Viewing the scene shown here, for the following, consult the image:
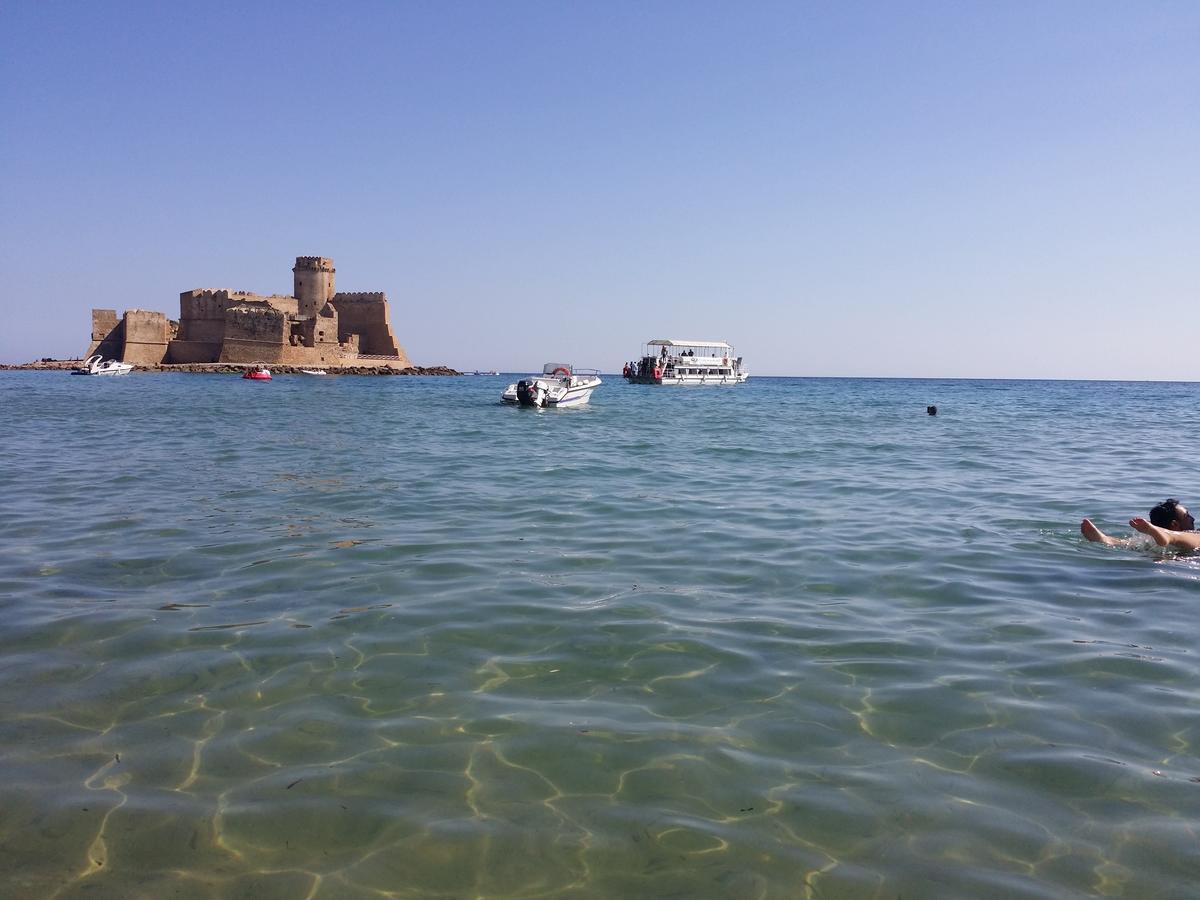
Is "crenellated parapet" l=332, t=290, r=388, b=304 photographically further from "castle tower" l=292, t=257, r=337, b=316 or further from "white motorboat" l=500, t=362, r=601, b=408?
"white motorboat" l=500, t=362, r=601, b=408

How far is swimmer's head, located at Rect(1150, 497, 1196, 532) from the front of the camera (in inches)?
278

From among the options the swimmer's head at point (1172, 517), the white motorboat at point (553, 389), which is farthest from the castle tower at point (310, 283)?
the swimmer's head at point (1172, 517)

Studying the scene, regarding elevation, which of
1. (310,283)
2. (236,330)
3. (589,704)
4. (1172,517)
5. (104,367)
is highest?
(310,283)

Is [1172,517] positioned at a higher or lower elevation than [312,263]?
lower

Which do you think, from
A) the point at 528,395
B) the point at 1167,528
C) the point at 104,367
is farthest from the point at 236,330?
the point at 1167,528

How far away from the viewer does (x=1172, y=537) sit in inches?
273

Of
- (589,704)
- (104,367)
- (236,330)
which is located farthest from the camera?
(236,330)

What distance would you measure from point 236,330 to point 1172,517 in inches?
2833

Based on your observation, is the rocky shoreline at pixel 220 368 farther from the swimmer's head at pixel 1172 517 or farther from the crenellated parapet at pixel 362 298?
the swimmer's head at pixel 1172 517

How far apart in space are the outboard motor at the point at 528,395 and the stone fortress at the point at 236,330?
45.5 meters

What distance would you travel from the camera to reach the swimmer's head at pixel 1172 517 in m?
7.07

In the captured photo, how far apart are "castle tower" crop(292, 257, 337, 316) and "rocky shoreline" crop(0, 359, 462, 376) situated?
682 cm

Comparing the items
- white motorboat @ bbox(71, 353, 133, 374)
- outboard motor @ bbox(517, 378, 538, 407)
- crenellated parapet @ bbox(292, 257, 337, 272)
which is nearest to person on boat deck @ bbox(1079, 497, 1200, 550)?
outboard motor @ bbox(517, 378, 538, 407)

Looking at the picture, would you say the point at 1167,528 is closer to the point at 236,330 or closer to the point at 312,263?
the point at 236,330
